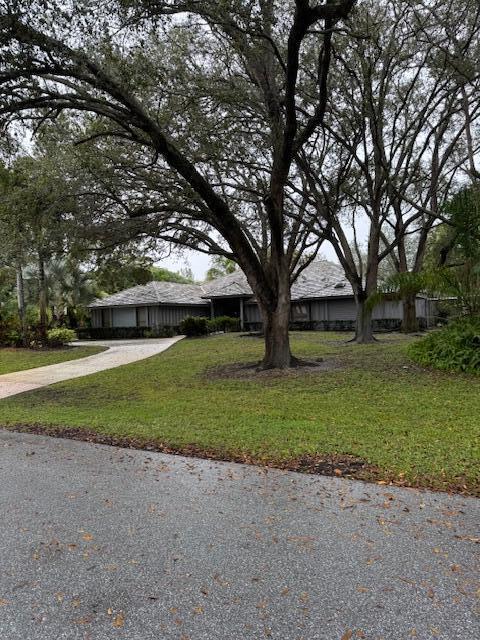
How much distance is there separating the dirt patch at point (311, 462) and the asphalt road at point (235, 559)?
0.21 metres

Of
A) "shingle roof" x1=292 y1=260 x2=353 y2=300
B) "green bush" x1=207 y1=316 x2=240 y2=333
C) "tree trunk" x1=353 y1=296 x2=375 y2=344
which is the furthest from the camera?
"green bush" x1=207 y1=316 x2=240 y2=333

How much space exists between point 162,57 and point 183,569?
34.6 feet

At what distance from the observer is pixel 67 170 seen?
442 inches

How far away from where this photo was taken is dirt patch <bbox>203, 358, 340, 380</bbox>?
11.2 m

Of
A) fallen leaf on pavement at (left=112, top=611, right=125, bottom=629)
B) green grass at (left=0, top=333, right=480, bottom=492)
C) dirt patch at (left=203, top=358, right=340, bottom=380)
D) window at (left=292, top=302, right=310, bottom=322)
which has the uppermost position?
window at (left=292, top=302, right=310, bottom=322)

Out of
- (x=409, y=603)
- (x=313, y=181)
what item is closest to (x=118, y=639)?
(x=409, y=603)

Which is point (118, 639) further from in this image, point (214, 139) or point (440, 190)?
point (440, 190)

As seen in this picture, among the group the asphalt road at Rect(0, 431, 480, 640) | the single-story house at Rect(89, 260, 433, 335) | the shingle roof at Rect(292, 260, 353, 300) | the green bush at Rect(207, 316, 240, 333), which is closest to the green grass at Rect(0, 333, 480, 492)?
the asphalt road at Rect(0, 431, 480, 640)

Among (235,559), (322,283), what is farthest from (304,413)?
(322,283)

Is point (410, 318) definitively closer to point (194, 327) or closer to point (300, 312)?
point (300, 312)

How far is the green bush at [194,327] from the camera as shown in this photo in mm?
26391

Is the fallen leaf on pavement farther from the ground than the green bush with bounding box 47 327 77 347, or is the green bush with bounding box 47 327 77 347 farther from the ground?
the green bush with bounding box 47 327 77 347

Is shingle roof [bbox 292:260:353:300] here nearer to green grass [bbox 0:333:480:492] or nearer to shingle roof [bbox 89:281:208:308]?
shingle roof [bbox 89:281:208:308]

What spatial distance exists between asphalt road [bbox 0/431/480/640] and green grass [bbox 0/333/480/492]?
2.90 ft
